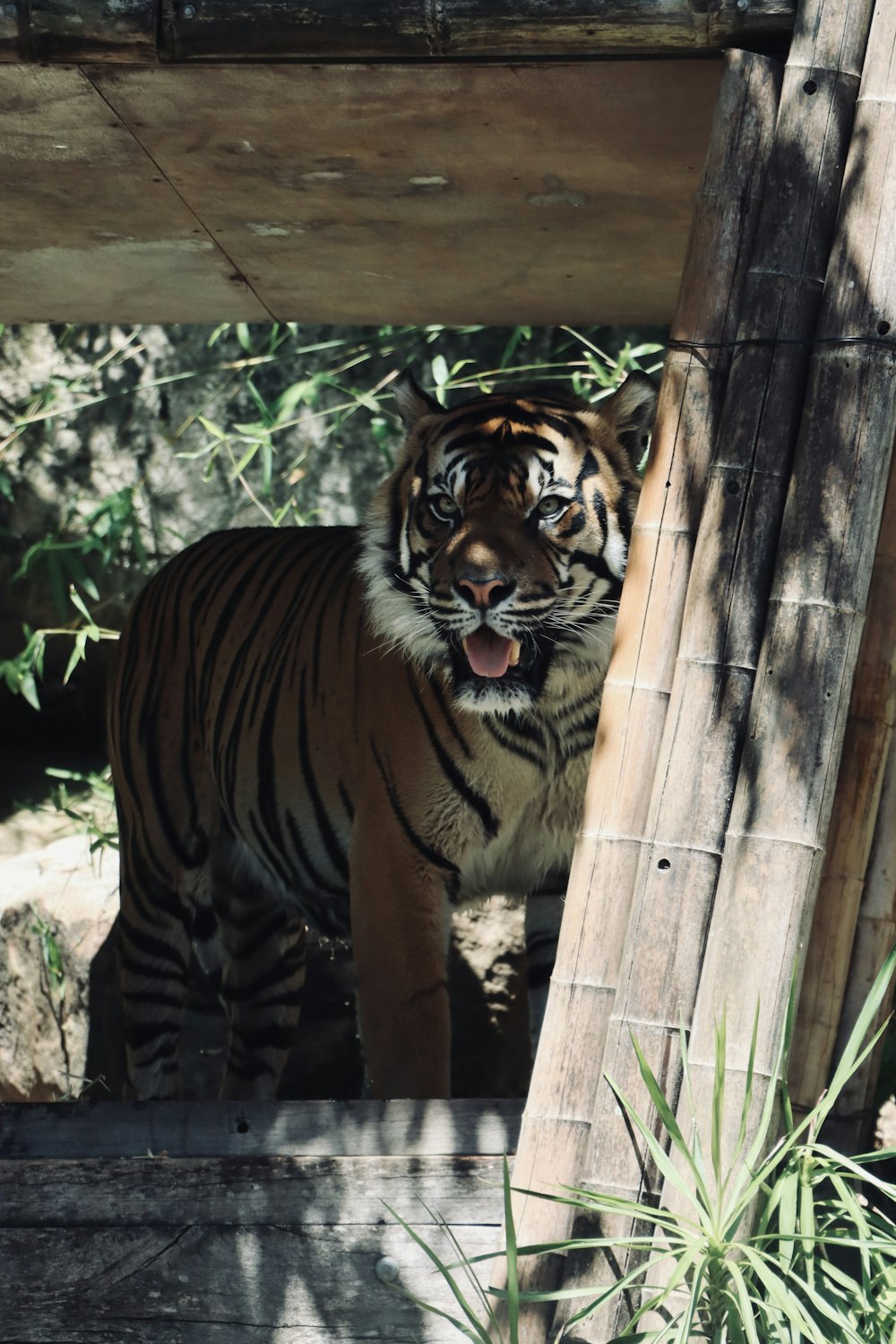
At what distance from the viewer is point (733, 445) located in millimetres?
2484

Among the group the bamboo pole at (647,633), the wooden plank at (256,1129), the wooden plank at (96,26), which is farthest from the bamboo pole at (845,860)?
the wooden plank at (96,26)

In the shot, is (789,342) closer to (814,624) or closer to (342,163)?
(814,624)

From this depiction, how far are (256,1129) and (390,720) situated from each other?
1.28 m

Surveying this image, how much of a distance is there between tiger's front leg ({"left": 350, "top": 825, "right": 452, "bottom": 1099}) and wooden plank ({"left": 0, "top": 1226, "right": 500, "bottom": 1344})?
106 cm

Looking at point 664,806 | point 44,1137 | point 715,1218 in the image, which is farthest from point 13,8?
point 715,1218

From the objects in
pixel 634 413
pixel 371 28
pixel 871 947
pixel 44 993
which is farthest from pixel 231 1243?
pixel 44 993

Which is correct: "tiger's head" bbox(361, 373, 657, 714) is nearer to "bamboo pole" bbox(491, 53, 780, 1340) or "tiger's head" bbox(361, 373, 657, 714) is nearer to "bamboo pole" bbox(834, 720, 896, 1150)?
"bamboo pole" bbox(491, 53, 780, 1340)

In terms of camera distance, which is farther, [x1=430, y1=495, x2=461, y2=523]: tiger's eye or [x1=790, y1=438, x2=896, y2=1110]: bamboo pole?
[x1=430, y1=495, x2=461, y2=523]: tiger's eye

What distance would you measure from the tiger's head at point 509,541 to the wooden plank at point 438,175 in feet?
1.09

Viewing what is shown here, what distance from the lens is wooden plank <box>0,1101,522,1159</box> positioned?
2605 mm

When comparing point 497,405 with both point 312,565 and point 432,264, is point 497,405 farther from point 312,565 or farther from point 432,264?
point 312,565

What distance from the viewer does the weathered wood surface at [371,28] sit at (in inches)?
102

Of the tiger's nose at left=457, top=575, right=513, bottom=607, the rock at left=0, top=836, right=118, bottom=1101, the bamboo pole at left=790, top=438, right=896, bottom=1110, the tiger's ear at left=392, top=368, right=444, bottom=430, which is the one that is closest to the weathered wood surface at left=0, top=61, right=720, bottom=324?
the tiger's ear at left=392, top=368, right=444, bottom=430

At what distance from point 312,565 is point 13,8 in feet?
6.75
